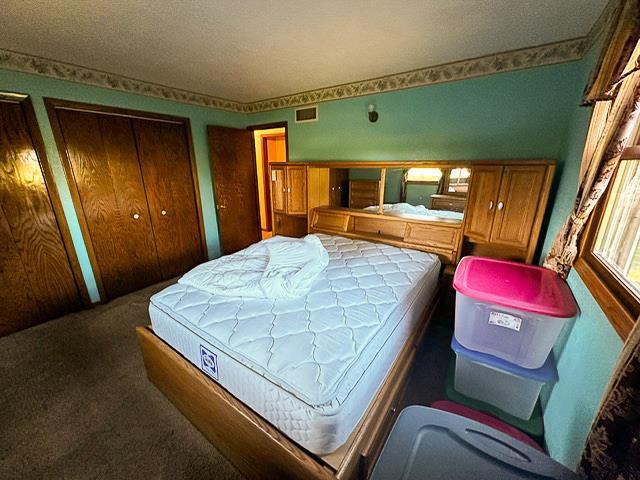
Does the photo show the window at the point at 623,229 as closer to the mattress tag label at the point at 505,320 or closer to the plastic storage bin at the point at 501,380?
the mattress tag label at the point at 505,320

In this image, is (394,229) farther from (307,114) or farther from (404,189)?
(307,114)

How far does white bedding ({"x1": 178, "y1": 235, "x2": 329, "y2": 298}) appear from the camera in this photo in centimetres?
150

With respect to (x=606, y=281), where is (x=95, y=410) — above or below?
below

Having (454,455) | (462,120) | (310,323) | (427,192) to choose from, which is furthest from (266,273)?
(462,120)

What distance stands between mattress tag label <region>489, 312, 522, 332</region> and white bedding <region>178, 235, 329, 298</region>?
1.06 m

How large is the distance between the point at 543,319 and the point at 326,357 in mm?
1099

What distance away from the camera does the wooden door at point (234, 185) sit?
11.4 ft

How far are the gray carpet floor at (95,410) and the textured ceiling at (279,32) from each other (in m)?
2.29

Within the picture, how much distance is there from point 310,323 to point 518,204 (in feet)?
5.93

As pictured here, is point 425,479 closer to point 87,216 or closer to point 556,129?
point 556,129

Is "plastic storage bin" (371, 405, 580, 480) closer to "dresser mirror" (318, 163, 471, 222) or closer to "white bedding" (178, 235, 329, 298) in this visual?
"white bedding" (178, 235, 329, 298)

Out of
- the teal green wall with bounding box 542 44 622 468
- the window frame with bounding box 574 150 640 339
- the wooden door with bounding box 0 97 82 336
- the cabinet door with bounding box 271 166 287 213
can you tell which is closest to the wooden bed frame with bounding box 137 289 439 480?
the teal green wall with bounding box 542 44 622 468

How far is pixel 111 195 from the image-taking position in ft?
8.68

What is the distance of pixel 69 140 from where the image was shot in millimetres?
2338
